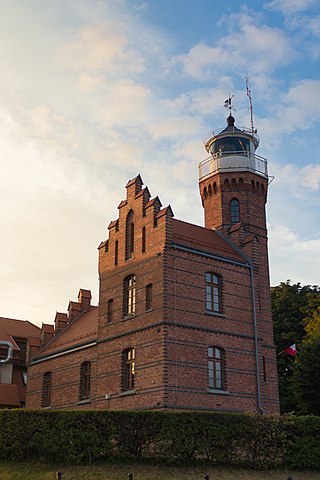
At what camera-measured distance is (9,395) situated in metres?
39.6

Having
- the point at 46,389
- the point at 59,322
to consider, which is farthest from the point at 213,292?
the point at 59,322

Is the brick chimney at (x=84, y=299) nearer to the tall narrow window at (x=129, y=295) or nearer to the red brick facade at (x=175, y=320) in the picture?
the red brick facade at (x=175, y=320)

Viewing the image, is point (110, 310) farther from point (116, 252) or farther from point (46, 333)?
point (46, 333)

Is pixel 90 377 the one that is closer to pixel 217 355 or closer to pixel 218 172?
pixel 217 355

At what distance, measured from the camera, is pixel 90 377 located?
30.8m

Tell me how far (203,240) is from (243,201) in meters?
5.67

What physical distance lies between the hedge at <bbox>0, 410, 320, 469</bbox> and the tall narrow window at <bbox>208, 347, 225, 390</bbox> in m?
5.87

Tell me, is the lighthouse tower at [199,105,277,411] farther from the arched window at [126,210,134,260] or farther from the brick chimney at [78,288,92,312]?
the brick chimney at [78,288,92,312]

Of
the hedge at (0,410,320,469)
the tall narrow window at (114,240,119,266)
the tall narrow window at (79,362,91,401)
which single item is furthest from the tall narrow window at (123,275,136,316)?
the hedge at (0,410,320,469)

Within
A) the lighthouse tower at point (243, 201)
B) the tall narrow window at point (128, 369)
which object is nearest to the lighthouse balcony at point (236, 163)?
the lighthouse tower at point (243, 201)

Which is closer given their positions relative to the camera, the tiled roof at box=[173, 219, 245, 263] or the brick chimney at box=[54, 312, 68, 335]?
the tiled roof at box=[173, 219, 245, 263]

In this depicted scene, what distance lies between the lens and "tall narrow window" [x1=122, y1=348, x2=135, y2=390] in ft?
87.5

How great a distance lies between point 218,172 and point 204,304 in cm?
1040

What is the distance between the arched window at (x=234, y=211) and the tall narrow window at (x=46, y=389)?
47.9 ft
